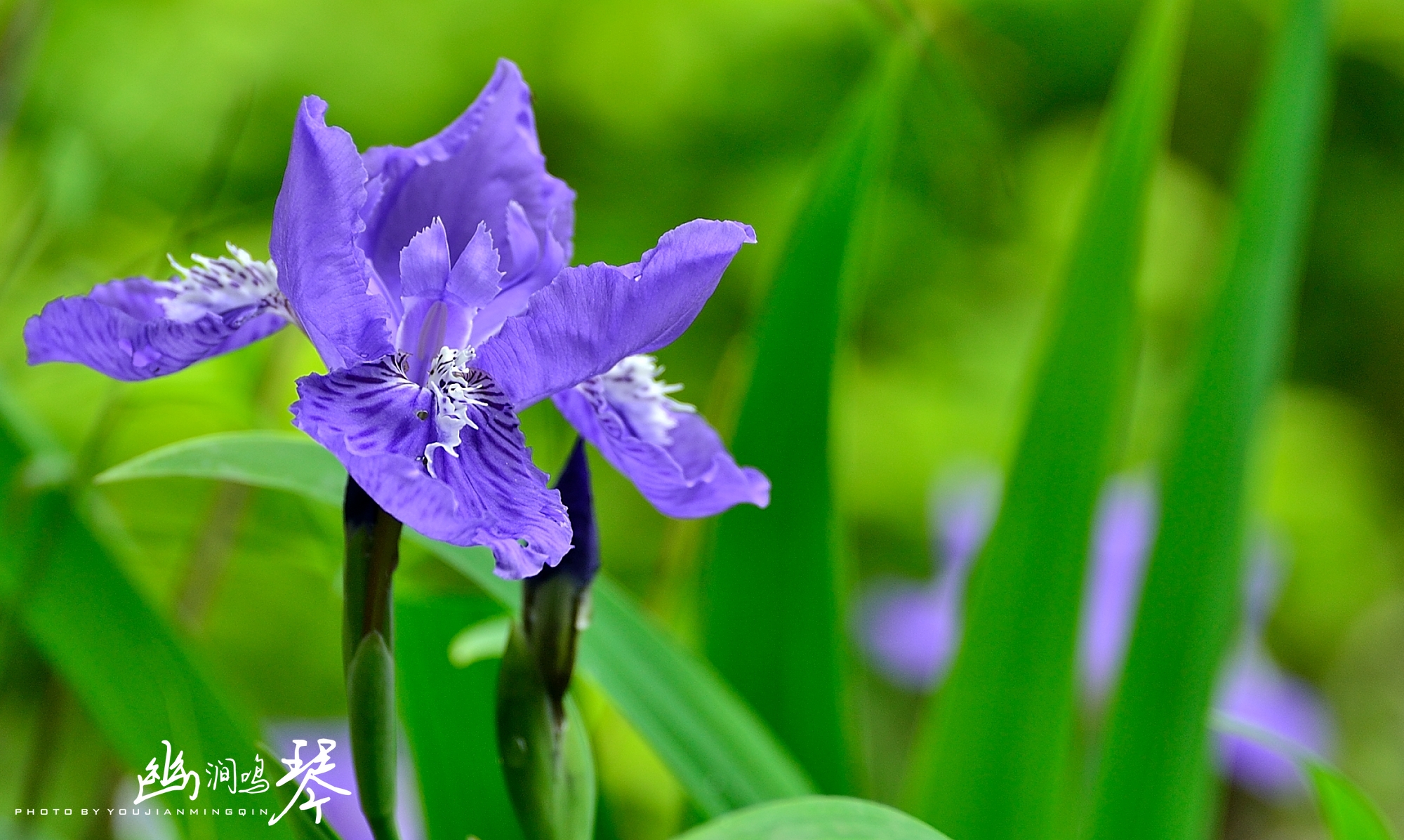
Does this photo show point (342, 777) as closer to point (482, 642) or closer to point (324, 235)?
point (482, 642)

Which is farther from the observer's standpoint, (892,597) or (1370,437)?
(1370,437)

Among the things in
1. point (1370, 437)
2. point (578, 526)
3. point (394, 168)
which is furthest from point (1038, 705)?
point (1370, 437)

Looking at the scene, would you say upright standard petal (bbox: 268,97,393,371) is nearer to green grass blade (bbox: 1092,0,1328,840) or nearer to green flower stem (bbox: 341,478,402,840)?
green flower stem (bbox: 341,478,402,840)

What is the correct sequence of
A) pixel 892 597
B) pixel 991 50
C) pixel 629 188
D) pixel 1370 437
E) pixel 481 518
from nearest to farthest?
pixel 481 518, pixel 991 50, pixel 892 597, pixel 629 188, pixel 1370 437

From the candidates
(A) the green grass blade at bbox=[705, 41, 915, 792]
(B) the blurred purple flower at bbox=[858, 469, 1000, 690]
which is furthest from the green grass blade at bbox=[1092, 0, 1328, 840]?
(B) the blurred purple flower at bbox=[858, 469, 1000, 690]

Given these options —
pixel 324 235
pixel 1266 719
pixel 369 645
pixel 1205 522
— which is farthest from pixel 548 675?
pixel 1266 719

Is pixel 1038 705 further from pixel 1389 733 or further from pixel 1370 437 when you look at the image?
pixel 1370 437

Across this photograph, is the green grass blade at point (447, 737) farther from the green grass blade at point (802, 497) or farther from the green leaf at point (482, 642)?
the green grass blade at point (802, 497)
